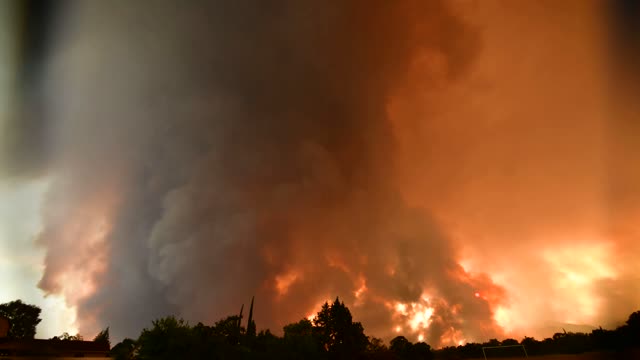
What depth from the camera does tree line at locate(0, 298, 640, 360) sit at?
41469mm

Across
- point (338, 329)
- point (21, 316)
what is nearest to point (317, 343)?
point (338, 329)

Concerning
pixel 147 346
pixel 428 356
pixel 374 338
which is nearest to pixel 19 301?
pixel 147 346

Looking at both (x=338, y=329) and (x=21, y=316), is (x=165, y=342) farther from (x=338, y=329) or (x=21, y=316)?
(x=21, y=316)

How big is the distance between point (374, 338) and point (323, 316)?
1137 inches

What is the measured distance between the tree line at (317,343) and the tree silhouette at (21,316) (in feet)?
14.9

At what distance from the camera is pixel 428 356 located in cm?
6906

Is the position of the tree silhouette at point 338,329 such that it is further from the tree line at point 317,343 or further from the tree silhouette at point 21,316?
the tree silhouette at point 21,316

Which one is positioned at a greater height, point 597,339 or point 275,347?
point 275,347

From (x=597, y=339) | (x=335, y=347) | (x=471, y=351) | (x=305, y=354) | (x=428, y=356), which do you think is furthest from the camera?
(x=335, y=347)

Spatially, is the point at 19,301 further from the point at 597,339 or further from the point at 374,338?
the point at 597,339

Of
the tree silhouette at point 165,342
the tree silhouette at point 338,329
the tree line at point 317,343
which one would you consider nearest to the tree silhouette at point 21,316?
the tree line at point 317,343

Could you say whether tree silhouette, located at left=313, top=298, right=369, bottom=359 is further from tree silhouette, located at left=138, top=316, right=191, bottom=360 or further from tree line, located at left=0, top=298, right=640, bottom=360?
tree silhouette, located at left=138, top=316, right=191, bottom=360

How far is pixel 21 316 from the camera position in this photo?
Answer: 380 feet

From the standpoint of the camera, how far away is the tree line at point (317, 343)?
4147cm
